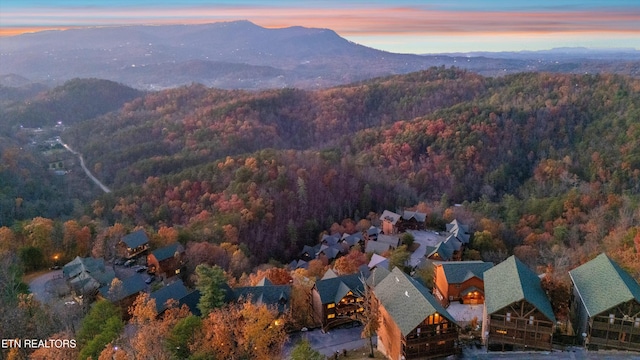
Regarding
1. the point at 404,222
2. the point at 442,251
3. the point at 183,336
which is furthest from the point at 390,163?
the point at 183,336

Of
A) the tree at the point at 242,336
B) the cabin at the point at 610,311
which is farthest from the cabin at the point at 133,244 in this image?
the cabin at the point at 610,311

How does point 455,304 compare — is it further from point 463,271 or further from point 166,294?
point 166,294

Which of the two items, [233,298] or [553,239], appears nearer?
[233,298]

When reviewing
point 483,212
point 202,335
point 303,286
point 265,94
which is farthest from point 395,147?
point 202,335

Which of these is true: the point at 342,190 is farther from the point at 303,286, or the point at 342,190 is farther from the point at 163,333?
the point at 163,333

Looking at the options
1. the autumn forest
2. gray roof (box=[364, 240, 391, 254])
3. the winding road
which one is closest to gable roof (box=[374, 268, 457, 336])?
the autumn forest

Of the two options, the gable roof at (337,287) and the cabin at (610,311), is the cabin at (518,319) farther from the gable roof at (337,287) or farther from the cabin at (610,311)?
the gable roof at (337,287)

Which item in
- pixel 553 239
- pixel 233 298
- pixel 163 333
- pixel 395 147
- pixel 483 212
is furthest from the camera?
pixel 395 147
